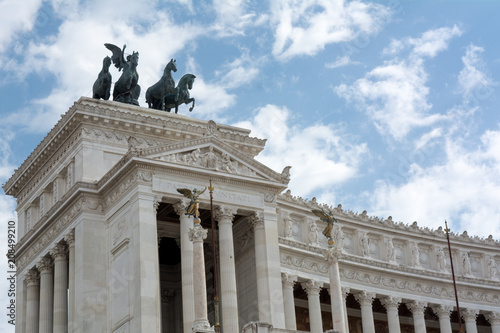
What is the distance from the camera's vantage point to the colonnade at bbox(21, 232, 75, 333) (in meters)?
64.8

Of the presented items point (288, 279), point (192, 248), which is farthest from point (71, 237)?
point (288, 279)

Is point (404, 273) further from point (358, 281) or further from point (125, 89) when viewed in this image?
point (125, 89)

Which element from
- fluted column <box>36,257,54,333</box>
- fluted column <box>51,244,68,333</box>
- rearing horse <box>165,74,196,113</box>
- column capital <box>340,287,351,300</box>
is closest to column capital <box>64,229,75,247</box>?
fluted column <box>51,244,68,333</box>

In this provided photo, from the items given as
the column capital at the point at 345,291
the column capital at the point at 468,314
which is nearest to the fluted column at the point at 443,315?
the column capital at the point at 468,314

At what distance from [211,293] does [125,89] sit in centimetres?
1527

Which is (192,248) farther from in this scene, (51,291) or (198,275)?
(51,291)

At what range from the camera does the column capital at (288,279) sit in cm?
6888

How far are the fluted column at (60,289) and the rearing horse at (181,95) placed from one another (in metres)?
13.4

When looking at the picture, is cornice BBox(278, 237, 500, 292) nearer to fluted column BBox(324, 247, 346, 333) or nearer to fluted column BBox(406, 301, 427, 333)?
fluted column BBox(406, 301, 427, 333)

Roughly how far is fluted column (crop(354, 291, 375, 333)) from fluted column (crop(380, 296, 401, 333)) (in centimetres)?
135

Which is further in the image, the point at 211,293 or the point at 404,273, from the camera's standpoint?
the point at 404,273

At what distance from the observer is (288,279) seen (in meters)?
69.1

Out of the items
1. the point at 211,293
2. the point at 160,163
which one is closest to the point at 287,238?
the point at 211,293

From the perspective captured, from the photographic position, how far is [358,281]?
73938mm
